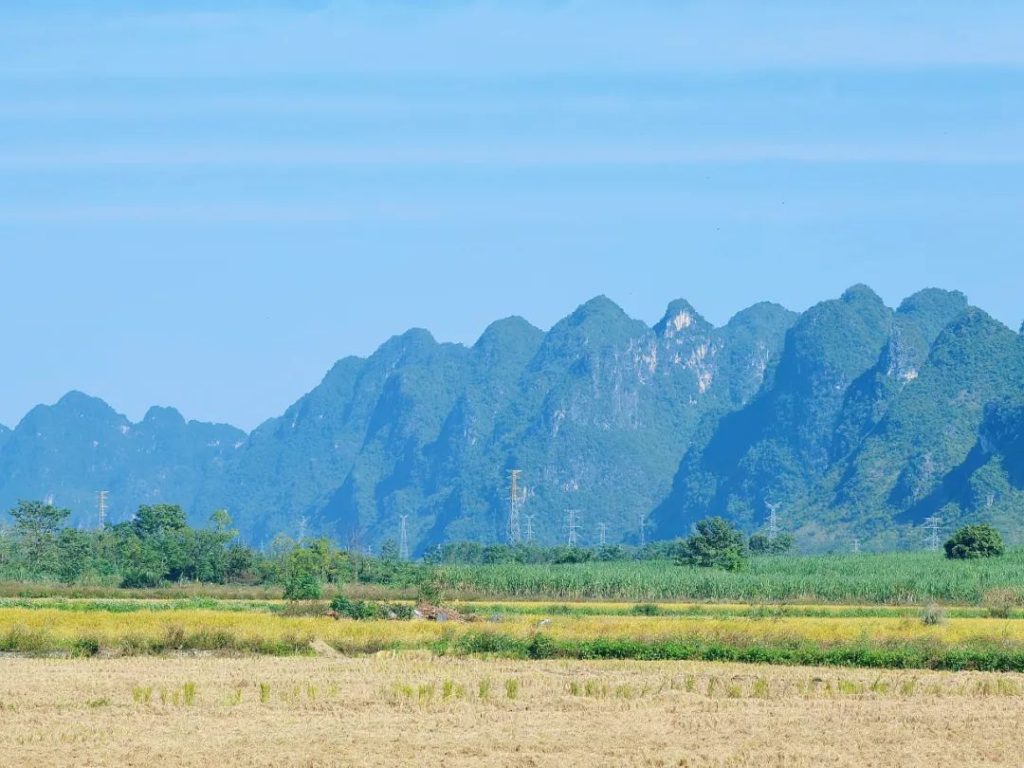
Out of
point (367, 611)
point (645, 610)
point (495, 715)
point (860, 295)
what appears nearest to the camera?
point (495, 715)

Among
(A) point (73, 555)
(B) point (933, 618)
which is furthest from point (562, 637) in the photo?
(A) point (73, 555)

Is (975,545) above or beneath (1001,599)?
above

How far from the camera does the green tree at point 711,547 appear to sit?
164ft

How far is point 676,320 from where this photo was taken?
7215 inches

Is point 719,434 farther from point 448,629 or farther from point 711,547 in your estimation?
point 448,629

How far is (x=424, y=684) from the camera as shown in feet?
60.6

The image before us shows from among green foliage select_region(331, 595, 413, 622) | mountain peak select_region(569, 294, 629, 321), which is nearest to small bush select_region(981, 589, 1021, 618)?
green foliage select_region(331, 595, 413, 622)

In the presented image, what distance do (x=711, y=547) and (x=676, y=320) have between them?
133 meters

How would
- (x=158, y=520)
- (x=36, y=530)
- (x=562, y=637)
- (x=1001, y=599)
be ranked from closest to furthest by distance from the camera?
(x=562, y=637)
(x=1001, y=599)
(x=36, y=530)
(x=158, y=520)

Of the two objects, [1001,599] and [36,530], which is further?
[36,530]

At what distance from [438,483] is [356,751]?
166m

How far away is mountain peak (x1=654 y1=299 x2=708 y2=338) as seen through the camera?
181875 millimetres

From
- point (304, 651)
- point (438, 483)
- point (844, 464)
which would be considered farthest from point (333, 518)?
point (304, 651)

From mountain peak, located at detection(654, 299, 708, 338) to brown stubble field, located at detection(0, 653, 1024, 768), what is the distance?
162282 mm
